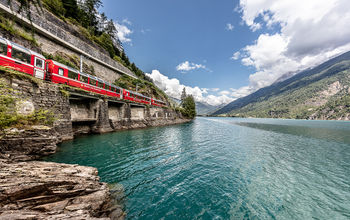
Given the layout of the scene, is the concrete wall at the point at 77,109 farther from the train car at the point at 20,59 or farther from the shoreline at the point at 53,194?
the shoreline at the point at 53,194

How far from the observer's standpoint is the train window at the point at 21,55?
36.2 feet

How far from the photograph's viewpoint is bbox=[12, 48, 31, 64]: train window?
36.2ft

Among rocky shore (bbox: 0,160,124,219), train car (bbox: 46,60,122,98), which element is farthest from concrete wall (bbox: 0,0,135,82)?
rocky shore (bbox: 0,160,124,219)

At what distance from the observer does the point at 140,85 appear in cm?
4222

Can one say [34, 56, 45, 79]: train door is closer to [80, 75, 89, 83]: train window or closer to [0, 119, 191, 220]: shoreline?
[80, 75, 89, 83]: train window

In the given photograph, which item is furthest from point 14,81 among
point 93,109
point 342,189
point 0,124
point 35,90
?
point 342,189

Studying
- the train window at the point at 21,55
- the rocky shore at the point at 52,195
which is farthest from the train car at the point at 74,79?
the rocky shore at the point at 52,195

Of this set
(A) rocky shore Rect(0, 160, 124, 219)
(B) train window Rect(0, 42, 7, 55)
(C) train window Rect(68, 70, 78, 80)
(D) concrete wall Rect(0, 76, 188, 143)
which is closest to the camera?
(A) rocky shore Rect(0, 160, 124, 219)

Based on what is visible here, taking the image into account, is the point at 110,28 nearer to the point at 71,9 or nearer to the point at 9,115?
the point at 71,9

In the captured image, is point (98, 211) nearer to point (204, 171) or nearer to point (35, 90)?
point (204, 171)

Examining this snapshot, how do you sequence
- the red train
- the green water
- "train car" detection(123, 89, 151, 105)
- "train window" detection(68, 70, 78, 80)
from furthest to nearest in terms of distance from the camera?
1. "train car" detection(123, 89, 151, 105)
2. "train window" detection(68, 70, 78, 80)
3. the red train
4. the green water

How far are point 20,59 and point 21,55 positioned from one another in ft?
1.33

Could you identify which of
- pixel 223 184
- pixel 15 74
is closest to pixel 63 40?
pixel 15 74

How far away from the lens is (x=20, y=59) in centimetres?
1148
